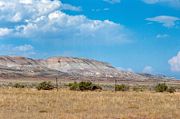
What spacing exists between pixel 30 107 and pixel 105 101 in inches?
276

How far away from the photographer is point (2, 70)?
17825 cm

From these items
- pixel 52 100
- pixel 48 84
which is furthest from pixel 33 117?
pixel 48 84

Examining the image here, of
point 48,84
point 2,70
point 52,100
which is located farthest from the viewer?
point 2,70

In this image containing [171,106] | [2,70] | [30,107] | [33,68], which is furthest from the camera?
[33,68]

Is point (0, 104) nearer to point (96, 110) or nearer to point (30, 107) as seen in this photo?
point (30, 107)

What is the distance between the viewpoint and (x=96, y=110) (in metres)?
28.7

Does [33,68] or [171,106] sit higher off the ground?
[33,68]

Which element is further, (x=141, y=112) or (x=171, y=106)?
(x=171, y=106)

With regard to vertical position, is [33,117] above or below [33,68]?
below

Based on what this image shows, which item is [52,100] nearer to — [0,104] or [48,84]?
[0,104]

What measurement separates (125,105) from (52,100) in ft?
18.6

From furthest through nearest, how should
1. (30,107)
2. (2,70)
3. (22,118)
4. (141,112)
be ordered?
(2,70)
(30,107)
(141,112)
(22,118)

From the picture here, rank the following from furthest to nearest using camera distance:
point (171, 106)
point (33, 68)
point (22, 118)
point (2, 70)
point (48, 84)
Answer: point (33, 68), point (2, 70), point (48, 84), point (171, 106), point (22, 118)

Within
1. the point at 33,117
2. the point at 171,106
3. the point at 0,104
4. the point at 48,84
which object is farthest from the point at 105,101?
the point at 48,84
